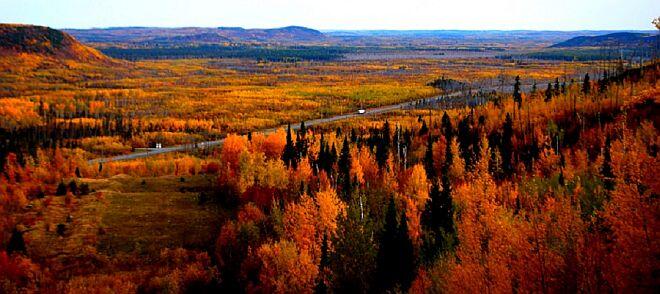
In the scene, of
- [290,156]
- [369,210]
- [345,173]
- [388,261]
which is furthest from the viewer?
[290,156]

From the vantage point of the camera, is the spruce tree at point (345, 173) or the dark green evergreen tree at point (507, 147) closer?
the spruce tree at point (345, 173)

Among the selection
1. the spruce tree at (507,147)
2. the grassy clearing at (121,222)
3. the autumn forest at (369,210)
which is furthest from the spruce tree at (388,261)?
the spruce tree at (507,147)

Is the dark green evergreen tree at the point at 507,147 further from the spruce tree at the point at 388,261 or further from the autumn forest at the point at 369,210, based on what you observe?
the spruce tree at the point at 388,261

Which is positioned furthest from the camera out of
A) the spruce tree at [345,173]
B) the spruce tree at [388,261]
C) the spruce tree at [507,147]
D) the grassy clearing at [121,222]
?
the spruce tree at [507,147]

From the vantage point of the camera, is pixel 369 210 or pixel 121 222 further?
pixel 121 222

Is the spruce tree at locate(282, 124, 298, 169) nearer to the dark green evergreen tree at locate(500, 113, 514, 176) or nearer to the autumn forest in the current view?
the autumn forest

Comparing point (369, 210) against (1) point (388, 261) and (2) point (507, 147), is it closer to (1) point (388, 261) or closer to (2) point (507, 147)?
(1) point (388, 261)

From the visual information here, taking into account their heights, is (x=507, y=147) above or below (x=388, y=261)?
above

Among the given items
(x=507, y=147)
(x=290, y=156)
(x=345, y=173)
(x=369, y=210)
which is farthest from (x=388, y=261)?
(x=507, y=147)

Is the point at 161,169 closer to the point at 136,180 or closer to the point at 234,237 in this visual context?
the point at 136,180

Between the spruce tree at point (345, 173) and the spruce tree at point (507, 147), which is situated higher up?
→ the spruce tree at point (507, 147)

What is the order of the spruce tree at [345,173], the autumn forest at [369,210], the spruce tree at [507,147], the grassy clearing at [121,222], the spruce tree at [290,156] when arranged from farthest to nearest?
the spruce tree at [290,156] → the spruce tree at [507,147] → the spruce tree at [345,173] → the grassy clearing at [121,222] → the autumn forest at [369,210]

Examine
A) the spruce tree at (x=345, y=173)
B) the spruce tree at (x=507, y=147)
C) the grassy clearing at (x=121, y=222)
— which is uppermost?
the spruce tree at (x=507, y=147)
